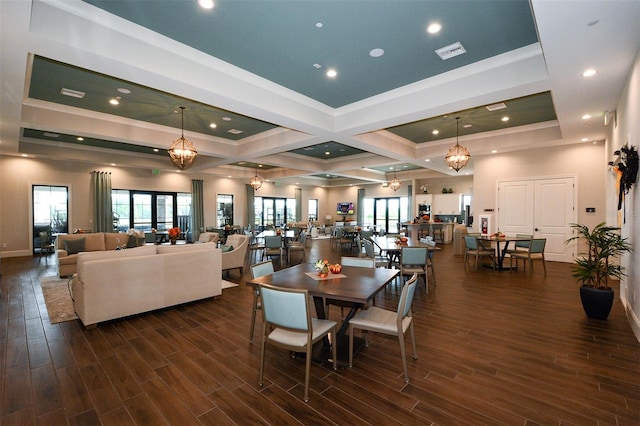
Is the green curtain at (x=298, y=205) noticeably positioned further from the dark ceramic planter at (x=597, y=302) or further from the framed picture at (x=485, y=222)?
the dark ceramic planter at (x=597, y=302)

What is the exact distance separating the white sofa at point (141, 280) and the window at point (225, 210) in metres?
9.34

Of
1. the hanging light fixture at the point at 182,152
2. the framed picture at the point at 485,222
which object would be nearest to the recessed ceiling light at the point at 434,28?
the hanging light fixture at the point at 182,152

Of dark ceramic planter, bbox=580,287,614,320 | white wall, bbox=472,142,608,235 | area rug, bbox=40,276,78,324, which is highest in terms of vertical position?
white wall, bbox=472,142,608,235

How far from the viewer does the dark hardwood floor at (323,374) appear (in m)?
2.23

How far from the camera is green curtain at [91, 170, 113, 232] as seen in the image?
33.9 ft

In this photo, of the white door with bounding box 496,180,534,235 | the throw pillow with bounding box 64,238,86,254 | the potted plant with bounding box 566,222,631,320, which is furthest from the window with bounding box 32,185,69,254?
the white door with bounding box 496,180,534,235

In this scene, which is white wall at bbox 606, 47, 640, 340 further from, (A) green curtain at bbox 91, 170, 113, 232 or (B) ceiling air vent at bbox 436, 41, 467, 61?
(A) green curtain at bbox 91, 170, 113, 232

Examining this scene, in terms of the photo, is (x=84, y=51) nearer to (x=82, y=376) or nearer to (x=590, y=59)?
(x=82, y=376)

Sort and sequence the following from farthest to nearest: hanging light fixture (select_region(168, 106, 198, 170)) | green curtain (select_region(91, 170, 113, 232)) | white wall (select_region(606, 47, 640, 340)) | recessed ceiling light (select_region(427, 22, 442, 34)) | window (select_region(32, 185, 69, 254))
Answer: green curtain (select_region(91, 170, 113, 232))
window (select_region(32, 185, 69, 254))
hanging light fixture (select_region(168, 106, 198, 170))
white wall (select_region(606, 47, 640, 340))
recessed ceiling light (select_region(427, 22, 442, 34))

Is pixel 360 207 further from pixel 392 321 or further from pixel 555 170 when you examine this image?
pixel 392 321

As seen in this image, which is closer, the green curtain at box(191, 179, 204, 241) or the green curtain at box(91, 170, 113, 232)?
the green curtain at box(91, 170, 113, 232)

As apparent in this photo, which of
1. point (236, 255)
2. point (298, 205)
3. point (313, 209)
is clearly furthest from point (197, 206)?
point (313, 209)

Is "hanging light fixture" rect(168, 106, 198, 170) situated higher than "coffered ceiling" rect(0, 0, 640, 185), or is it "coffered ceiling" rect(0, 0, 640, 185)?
"coffered ceiling" rect(0, 0, 640, 185)

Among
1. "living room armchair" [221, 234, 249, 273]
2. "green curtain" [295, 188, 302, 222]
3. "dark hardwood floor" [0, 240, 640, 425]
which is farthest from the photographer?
"green curtain" [295, 188, 302, 222]
